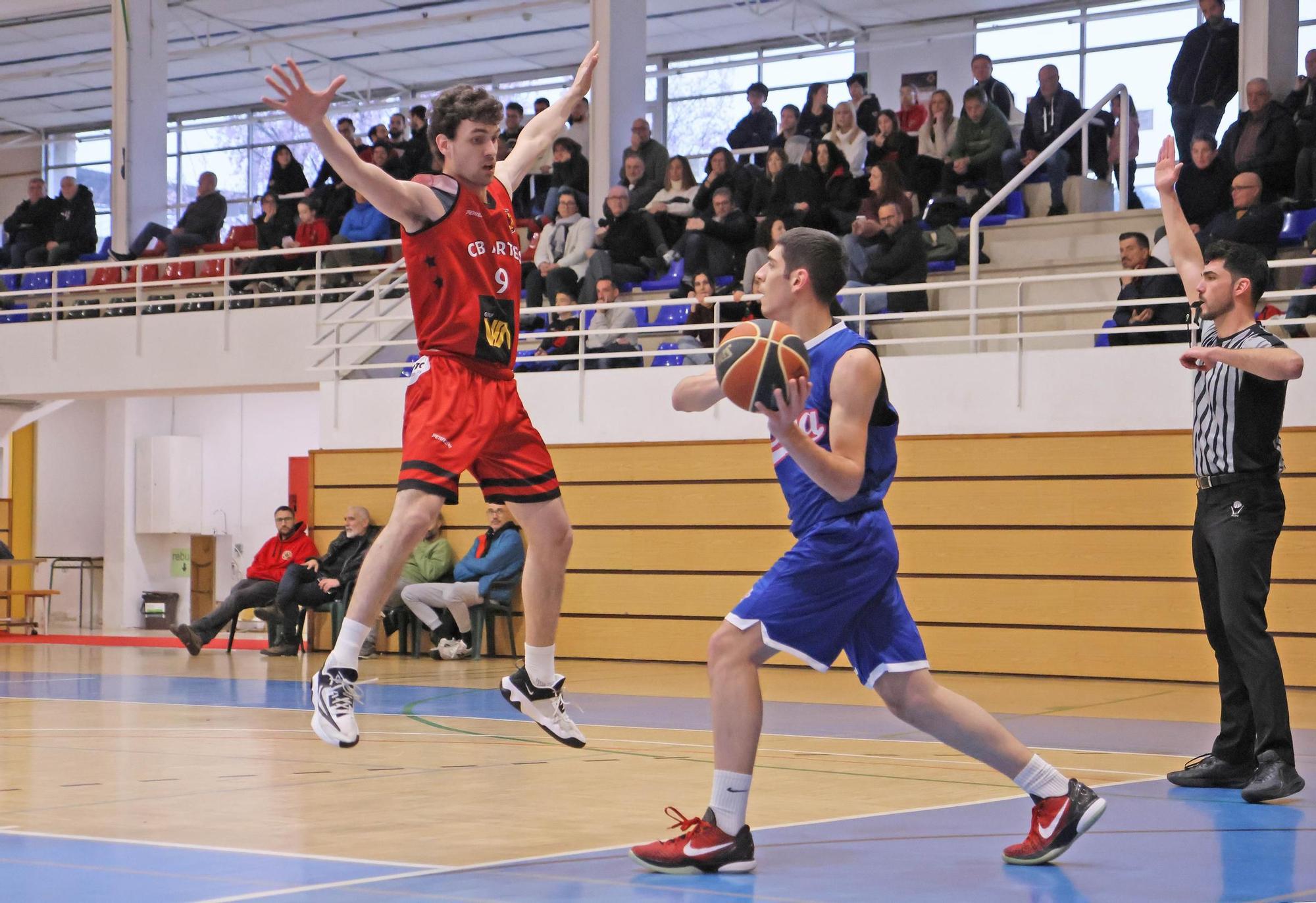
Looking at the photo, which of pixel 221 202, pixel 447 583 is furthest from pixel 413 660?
pixel 221 202

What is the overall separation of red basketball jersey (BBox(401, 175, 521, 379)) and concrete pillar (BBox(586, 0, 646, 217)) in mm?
10533

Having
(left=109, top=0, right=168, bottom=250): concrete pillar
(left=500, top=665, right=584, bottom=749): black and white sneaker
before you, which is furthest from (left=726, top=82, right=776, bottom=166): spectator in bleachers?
(left=500, top=665, right=584, bottom=749): black and white sneaker

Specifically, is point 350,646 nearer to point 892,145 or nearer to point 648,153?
point 892,145

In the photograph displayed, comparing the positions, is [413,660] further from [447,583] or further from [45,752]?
[45,752]

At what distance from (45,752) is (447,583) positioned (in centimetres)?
643

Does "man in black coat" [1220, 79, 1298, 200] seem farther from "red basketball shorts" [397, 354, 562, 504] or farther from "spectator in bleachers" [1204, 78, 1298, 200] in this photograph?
"red basketball shorts" [397, 354, 562, 504]

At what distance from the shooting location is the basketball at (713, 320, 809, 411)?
3.69 m

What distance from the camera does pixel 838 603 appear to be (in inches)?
160

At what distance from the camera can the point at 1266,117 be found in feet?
39.2

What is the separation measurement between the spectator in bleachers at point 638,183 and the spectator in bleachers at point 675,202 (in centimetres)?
7

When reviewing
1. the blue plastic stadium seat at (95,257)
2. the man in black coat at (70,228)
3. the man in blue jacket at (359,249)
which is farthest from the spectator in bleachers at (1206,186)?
the man in black coat at (70,228)

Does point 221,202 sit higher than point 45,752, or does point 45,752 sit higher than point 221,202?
point 221,202

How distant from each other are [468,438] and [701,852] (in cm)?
157

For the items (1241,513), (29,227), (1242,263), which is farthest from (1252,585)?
(29,227)
